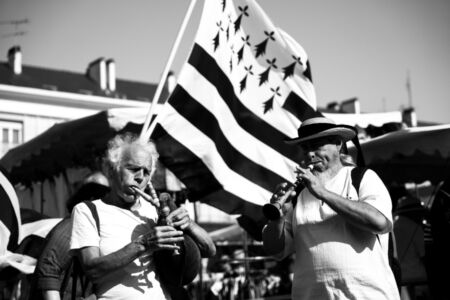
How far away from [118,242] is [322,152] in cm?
124

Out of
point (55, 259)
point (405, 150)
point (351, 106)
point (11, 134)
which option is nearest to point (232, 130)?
A: point (405, 150)

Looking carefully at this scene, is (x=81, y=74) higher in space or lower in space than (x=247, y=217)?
higher

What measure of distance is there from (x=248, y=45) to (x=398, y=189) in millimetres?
2642

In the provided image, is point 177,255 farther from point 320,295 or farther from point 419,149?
point 419,149

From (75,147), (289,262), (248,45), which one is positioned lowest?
(289,262)

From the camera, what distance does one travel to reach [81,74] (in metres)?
48.9

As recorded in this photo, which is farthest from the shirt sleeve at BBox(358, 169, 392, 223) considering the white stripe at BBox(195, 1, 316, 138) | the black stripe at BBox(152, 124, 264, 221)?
the white stripe at BBox(195, 1, 316, 138)

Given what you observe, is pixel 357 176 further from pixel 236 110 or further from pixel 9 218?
pixel 9 218

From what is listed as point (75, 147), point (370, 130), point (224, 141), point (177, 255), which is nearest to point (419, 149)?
point (370, 130)

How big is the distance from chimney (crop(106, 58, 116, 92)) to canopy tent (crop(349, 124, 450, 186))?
37.5 m

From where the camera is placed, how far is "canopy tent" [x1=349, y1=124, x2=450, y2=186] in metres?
7.33

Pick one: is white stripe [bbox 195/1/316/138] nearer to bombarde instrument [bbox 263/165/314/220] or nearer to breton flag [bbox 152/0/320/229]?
breton flag [bbox 152/0/320/229]

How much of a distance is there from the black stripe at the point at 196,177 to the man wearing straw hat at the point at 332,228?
105 inches

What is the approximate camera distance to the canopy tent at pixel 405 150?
7.33 meters
